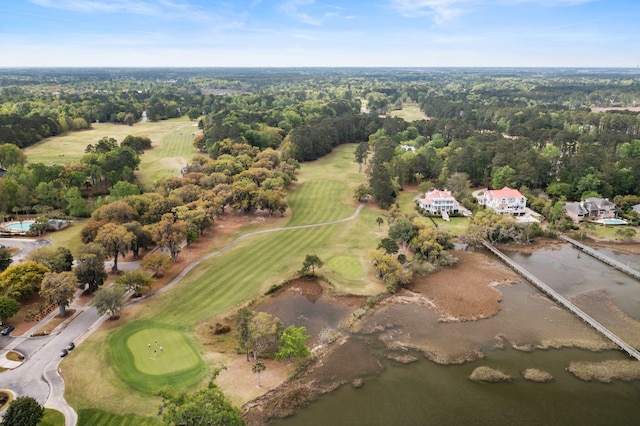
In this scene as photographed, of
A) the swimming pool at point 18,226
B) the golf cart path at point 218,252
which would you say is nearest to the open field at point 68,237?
the swimming pool at point 18,226

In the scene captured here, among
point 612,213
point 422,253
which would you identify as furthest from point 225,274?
point 612,213

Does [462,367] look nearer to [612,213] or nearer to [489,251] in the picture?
[489,251]

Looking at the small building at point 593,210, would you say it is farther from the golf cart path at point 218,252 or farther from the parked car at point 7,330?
the parked car at point 7,330

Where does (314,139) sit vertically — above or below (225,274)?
above

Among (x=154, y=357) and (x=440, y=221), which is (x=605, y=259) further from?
(x=154, y=357)

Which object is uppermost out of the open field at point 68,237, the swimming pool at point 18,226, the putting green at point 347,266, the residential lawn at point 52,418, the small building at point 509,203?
the small building at point 509,203

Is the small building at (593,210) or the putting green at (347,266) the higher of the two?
the small building at (593,210)

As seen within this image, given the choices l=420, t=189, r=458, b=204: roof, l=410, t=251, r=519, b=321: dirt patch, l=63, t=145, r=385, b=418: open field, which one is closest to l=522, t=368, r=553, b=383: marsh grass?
l=410, t=251, r=519, b=321: dirt patch
